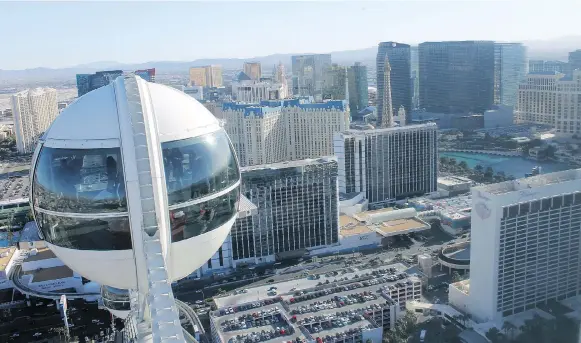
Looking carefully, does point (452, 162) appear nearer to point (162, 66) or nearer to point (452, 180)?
point (452, 180)

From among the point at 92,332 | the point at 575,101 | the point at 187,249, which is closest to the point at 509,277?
the point at 92,332

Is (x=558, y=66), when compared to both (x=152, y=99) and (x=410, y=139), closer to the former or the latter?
(x=410, y=139)

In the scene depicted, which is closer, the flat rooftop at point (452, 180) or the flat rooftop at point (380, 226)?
the flat rooftop at point (380, 226)

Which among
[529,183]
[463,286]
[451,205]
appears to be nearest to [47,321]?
[463,286]

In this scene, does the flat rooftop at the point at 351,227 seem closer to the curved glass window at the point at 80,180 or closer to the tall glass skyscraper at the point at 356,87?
the curved glass window at the point at 80,180

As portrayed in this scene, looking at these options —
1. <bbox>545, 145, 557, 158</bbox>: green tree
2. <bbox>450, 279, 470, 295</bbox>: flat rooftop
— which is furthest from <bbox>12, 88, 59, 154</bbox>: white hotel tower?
<bbox>450, 279, 470, 295</bbox>: flat rooftop

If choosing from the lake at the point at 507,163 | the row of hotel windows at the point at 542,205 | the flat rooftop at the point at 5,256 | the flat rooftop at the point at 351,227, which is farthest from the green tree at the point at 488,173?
the flat rooftop at the point at 5,256
